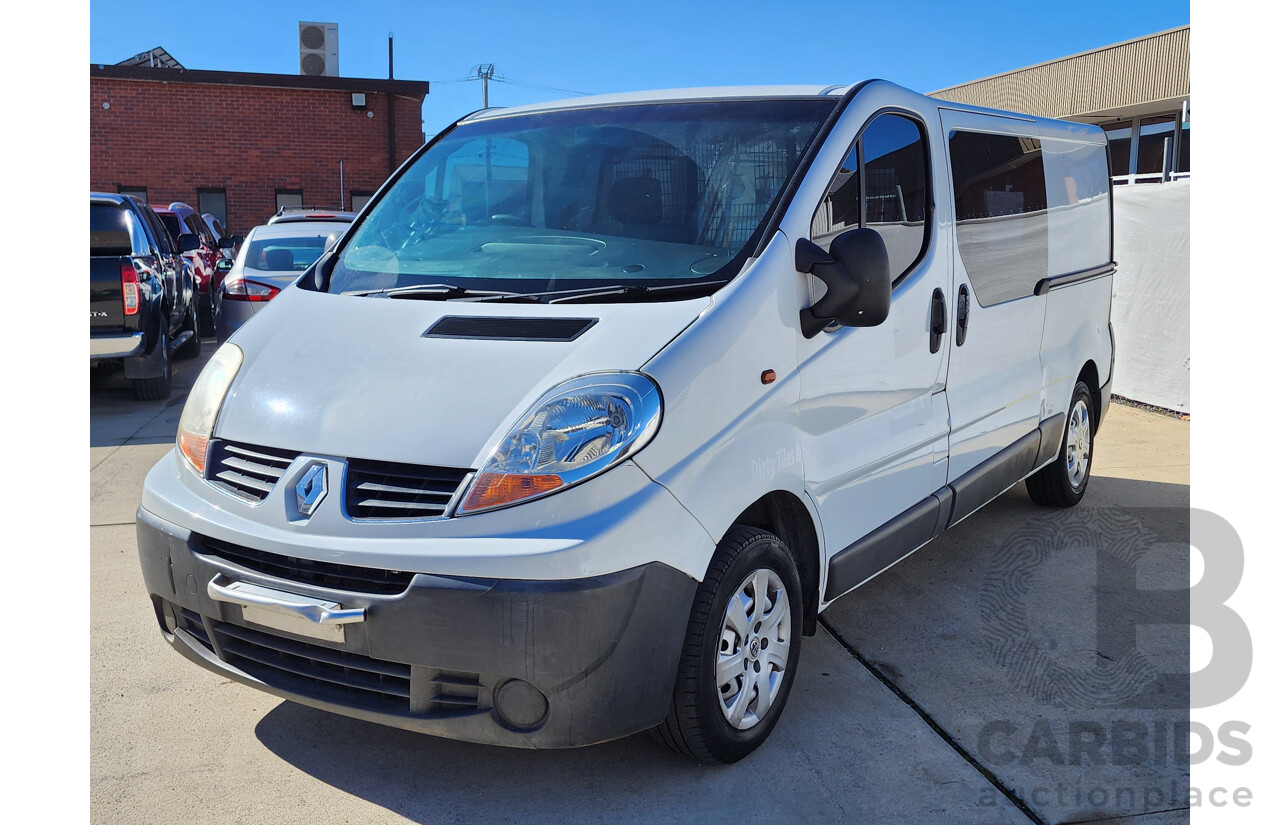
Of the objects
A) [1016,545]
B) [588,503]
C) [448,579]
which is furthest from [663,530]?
[1016,545]

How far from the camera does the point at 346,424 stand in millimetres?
2875

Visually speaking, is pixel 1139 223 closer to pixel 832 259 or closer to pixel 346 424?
pixel 832 259

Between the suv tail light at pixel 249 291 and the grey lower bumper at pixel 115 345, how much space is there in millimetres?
878

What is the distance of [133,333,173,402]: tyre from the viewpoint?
Answer: 32.4 ft

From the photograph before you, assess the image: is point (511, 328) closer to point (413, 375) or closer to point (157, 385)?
point (413, 375)

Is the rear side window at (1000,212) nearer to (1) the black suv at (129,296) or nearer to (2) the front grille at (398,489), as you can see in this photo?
(2) the front grille at (398,489)

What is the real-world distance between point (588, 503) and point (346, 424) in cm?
72

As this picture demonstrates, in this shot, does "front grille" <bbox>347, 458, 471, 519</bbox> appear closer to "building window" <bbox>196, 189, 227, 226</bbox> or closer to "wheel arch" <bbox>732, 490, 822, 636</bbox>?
"wheel arch" <bbox>732, 490, 822, 636</bbox>

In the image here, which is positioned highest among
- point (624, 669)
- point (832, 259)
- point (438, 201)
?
point (438, 201)

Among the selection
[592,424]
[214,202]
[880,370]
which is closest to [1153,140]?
[214,202]

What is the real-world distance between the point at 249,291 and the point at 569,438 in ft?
24.9

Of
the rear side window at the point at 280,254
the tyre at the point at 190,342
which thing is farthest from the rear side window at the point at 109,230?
the tyre at the point at 190,342

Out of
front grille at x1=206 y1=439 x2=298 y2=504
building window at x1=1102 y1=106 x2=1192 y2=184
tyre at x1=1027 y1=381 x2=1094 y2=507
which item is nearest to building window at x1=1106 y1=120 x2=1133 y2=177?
building window at x1=1102 y1=106 x2=1192 y2=184

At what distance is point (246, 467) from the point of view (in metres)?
2.99
